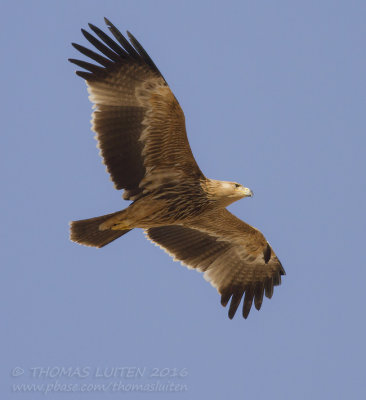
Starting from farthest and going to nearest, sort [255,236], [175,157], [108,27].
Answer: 1. [255,236]
2. [175,157]
3. [108,27]

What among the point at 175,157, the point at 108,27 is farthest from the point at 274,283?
the point at 108,27

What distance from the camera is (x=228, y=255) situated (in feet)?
44.3

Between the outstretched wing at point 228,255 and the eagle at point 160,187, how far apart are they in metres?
0.02

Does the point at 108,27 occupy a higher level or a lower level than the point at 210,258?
higher

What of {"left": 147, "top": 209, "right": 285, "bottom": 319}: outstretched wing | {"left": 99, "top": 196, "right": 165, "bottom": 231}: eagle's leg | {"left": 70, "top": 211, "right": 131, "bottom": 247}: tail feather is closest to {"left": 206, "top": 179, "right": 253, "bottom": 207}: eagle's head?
{"left": 99, "top": 196, "right": 165, "bottom": 231}: eagle's leg

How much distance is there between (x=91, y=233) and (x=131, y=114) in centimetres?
190

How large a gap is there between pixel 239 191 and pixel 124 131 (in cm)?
193

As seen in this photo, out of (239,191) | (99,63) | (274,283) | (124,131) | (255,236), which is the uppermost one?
(99,63)

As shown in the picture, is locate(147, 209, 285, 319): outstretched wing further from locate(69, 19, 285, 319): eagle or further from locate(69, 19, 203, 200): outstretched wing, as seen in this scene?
locate(69, 19, 203, 200): outstretched wing

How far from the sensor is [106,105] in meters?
11.3

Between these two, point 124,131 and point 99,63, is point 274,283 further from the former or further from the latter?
point 99,63

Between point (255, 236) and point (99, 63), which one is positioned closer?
point (99, 63)

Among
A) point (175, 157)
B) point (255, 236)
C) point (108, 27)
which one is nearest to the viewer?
point (108, 27)

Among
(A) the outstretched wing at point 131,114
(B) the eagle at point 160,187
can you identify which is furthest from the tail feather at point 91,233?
Answer: (A) the outstretched wing at point 131,114
